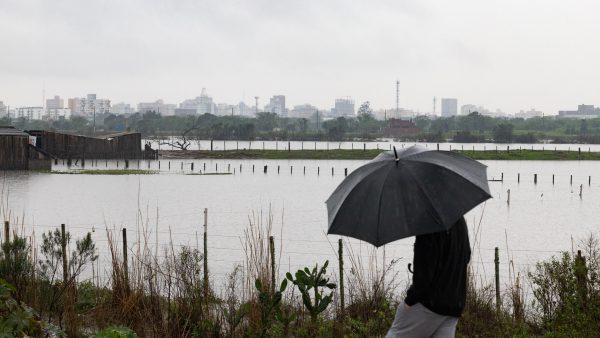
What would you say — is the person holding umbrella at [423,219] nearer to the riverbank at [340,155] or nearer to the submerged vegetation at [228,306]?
the submerged vegetation at [228,306]

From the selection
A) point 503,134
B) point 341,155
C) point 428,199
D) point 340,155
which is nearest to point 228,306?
point 428,199

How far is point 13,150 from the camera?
5484 centimetres

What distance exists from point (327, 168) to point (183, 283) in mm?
72861

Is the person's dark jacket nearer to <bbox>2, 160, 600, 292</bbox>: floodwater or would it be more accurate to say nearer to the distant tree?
<bbox>2, 160, 600, 292</bbox>: floodwater

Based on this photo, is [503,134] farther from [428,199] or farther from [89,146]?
[428,199]

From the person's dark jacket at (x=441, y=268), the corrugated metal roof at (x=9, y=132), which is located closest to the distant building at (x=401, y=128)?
the corrugated metal roof at (x=9, y=132)

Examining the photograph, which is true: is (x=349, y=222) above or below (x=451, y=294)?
above

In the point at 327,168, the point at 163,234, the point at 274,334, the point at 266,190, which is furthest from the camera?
the point at 327,168

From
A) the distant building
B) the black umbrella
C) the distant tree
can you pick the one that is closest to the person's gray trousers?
the black umbrella

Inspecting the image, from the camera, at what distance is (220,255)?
20.9 metres

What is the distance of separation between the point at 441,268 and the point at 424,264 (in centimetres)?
10

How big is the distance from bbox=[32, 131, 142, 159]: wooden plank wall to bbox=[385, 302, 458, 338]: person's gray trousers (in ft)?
219

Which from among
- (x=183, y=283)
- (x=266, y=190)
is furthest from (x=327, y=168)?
(x=183, y=283)

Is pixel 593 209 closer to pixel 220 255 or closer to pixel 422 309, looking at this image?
pixel 220 255
